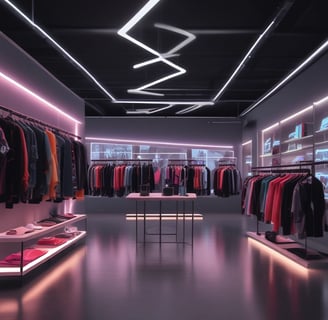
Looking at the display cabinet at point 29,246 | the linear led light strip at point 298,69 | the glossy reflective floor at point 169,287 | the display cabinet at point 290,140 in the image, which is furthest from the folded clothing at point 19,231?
the linear led light strip at point 298,69

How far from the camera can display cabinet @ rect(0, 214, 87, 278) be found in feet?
13.0

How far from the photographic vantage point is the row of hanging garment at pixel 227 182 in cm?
974

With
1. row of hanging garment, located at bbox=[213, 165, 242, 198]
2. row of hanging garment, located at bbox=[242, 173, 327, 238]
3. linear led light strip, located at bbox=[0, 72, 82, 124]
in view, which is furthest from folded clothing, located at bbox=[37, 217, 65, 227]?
row of hanging garment, located at bbox=[213, 165, 242, 198]

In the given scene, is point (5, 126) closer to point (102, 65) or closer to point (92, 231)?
point (102, 65)

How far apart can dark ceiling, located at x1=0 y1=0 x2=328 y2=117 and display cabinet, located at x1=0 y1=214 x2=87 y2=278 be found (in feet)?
8.82

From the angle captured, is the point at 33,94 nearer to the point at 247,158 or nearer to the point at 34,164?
the point at 34,164

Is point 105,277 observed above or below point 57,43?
below

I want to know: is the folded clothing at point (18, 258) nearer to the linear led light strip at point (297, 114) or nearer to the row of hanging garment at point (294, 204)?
the row of hanging garment at point (294, 204)

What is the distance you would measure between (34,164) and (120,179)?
5.33 meters

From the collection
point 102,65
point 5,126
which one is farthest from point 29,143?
point 102,65

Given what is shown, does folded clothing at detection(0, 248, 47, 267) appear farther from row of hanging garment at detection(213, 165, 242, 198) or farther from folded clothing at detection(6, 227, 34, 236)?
row of hanging garment at detection(213, 165, 242, 198)

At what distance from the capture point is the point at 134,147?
1163 cm

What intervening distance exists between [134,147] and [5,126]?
767cm

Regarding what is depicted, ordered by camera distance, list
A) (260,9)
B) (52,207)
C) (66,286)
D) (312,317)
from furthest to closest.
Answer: (52,207) → (260,9) → (66,286) → (312,317)
